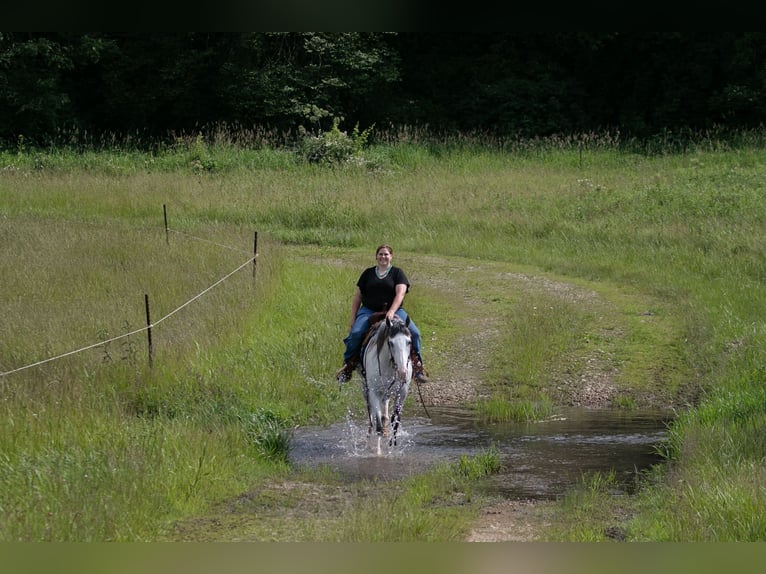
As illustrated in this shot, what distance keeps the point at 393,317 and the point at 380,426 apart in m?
1.29

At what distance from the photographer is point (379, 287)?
11.6 m

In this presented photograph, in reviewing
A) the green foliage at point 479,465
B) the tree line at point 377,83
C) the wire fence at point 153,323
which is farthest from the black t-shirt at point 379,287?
the tree line at point 377,83

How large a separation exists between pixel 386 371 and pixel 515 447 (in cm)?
160

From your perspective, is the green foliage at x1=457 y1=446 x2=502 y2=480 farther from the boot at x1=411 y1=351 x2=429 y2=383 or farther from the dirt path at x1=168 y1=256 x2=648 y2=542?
the boot at x1=411 y1=351 x2=429 y2=383

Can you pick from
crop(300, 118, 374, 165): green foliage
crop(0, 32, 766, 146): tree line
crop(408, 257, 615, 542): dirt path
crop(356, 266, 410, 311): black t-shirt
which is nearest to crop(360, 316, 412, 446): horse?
crop(356, 266, 410, 311): black t-shirt

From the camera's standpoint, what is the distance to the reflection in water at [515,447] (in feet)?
32.9

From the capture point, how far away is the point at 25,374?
11.4 meters

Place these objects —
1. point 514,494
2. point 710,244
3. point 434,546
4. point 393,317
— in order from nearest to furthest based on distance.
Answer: point 434,546 → point 514,494 → point 393,317 → point 710,244

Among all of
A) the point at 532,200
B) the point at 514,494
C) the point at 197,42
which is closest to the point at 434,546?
the point at 514,494

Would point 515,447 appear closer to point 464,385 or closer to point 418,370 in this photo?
point 418,370

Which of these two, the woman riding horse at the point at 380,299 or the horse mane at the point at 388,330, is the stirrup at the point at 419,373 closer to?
the woman riding horse at the point at 380,299

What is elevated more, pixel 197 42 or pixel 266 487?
pixel 197 42

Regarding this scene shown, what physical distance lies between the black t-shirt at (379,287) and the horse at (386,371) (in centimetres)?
40
